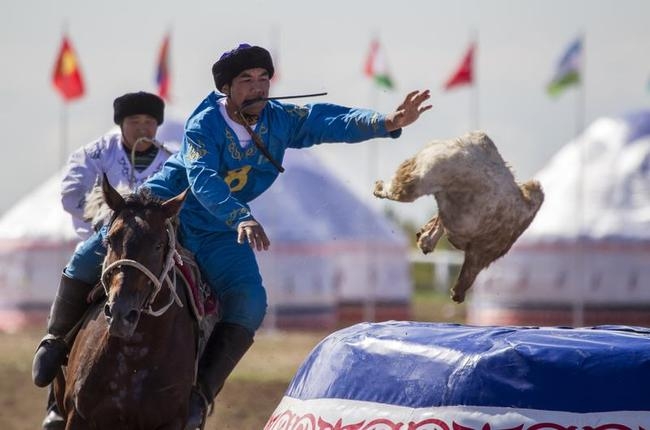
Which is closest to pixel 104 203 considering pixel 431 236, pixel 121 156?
pixel 121 156

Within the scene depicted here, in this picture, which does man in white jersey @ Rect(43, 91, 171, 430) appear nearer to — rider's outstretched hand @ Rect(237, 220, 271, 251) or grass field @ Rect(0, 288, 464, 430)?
rider's outstretched hand @ Rect(237, 220, 271, 251)

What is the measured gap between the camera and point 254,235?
659cm

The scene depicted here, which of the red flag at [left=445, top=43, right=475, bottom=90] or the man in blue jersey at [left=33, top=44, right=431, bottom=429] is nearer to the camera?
the man in blue jersey at [left=33, top=44, right=431, bottom=429]

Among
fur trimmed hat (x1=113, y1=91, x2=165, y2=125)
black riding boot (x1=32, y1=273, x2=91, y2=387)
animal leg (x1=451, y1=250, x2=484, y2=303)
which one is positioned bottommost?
black riding boot (x1=32, y1=273, x2=91, y2=387)

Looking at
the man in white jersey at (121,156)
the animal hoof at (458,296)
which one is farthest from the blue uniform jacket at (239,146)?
the man in white jersey at (121,156)

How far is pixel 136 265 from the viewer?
21.1ft

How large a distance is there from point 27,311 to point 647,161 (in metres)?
14.0

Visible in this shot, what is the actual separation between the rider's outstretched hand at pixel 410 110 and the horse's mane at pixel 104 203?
1258 mm

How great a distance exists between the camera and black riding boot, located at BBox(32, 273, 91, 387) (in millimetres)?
7320

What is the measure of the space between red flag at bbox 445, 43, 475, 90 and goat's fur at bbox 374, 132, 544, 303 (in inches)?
930

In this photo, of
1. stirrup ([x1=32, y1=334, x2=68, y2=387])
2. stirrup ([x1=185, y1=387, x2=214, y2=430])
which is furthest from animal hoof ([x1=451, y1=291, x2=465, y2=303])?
stirrup ([x1=32, y1=334, x2=68, y2=387])

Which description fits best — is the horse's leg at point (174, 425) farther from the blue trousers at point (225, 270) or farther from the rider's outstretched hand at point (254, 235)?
the rider's outstretched hand at point (254, 235)

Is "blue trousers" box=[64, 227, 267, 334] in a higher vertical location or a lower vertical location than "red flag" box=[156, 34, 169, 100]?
lower

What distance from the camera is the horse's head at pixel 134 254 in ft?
20.8
